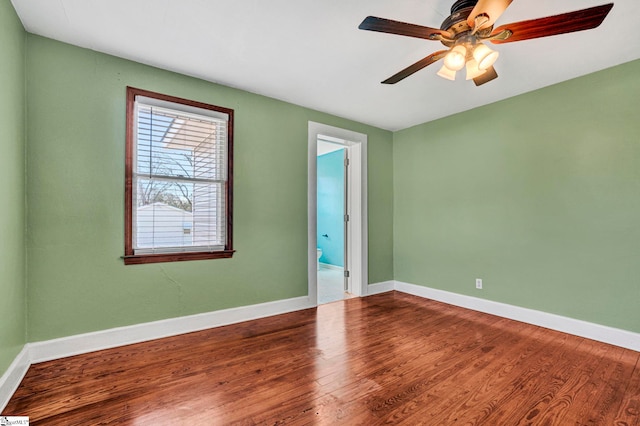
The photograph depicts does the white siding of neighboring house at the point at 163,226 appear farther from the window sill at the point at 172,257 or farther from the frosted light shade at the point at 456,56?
the frosted light shade at the point at 456,56

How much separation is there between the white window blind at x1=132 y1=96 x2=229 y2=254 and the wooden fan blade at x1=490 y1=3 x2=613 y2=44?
259 cm

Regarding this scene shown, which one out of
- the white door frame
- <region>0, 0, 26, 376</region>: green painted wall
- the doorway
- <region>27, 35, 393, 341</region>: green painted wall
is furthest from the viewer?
the doorway

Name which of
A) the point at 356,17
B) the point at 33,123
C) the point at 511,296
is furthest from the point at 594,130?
the point at 33,123

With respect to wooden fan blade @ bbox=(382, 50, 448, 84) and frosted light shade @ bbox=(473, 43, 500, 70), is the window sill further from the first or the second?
frosted light shade @ bbox=(473, 43, 500, 70)

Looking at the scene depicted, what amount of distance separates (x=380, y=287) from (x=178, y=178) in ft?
10.4

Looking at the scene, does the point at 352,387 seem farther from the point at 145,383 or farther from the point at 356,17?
the point at 356,17

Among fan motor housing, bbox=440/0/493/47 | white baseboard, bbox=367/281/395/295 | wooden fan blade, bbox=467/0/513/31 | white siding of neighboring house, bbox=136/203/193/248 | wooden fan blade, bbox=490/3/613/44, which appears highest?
fan motor housing, bbox=440/0/493/47

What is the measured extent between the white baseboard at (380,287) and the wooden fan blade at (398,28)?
3394 millimetres

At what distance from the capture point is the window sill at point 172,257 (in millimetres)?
2676

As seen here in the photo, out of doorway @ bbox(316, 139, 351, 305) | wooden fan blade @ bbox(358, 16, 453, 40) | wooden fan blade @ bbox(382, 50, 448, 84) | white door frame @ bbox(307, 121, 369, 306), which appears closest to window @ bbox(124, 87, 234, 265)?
white door frame @ bbox(307, 121, 369, 306)

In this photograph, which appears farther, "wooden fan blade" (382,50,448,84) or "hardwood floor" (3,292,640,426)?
"wooden fan blade" (382,50,448,84)

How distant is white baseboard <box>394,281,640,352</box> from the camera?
2.65 metres

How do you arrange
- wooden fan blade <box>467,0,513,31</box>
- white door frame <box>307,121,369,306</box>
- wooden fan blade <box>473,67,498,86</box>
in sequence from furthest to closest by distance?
white door frame <box>307,121,369,306</box> → wooden fan blade <box>473,67,498,86</box> → wooden fan blade <box>467,0,513,31</box>

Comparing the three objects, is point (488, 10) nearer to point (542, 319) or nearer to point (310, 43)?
point (310, 43)
